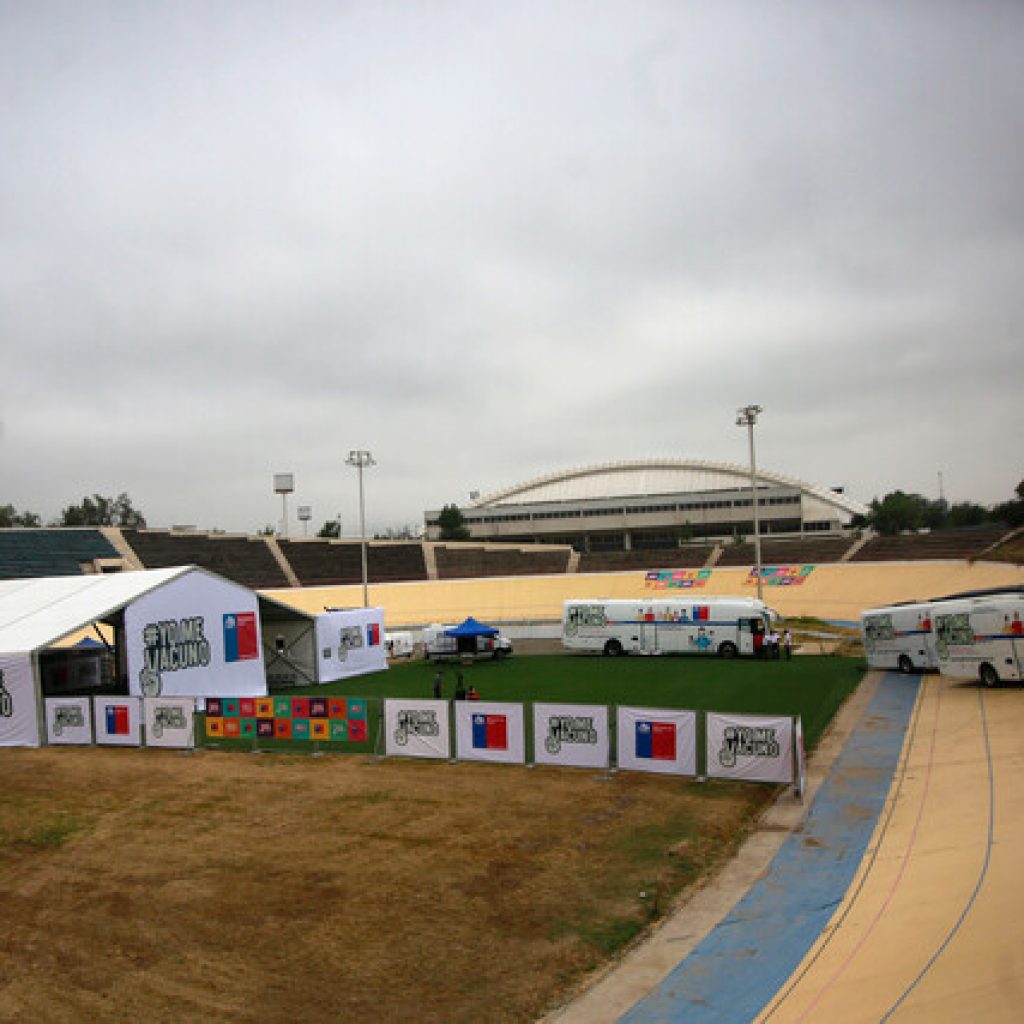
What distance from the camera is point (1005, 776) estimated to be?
55.2ft

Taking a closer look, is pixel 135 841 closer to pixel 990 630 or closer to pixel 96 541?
pixel 990 630

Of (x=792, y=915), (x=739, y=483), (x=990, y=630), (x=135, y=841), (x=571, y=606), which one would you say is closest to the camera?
(x=792, y=915)

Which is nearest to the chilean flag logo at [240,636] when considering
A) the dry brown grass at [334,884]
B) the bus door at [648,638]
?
the dry brown grass at [334,884]

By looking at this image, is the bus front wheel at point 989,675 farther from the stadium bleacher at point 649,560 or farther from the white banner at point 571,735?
the stadium bleacher at point 649,560

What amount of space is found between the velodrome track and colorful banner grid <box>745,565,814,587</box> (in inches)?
17.8

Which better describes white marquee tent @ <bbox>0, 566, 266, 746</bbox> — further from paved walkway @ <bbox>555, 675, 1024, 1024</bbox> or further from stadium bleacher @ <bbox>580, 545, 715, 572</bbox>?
stadium bleacher @ <bbox>580, 545, 715, 572</bbox>

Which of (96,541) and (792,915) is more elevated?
(96,541)

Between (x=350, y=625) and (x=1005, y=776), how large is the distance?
26097 millimetres

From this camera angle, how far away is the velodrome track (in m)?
56.8

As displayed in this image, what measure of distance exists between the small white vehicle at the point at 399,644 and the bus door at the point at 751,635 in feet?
55.3

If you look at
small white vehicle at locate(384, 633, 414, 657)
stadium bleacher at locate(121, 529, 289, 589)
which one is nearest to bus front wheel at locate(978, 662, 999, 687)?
small white vehicle at locate(384, 633, 414, 657)

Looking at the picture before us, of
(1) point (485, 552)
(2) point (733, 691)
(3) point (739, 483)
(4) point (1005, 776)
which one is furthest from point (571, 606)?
(3) point (739, 483)

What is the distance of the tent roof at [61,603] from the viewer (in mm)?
26141

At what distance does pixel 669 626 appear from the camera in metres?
40.4
